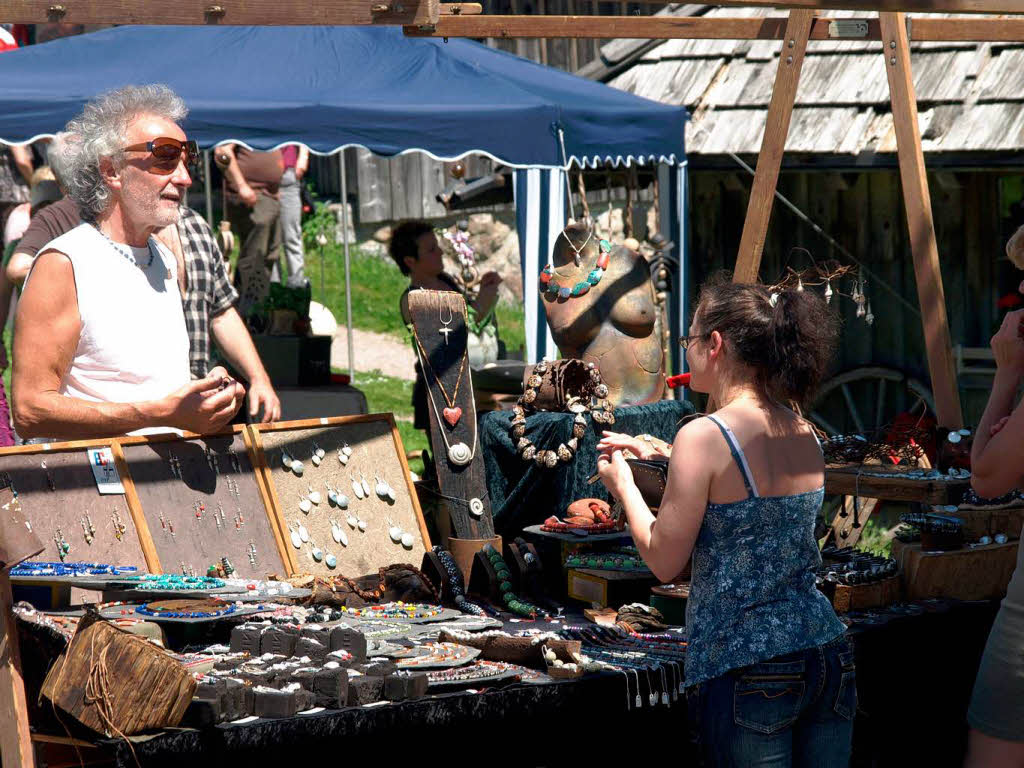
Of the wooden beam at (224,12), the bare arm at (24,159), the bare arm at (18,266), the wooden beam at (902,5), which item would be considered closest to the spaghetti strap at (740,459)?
the wooden beam at (902,5)

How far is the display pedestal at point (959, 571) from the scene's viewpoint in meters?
3.95

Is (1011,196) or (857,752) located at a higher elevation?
(1011,196)

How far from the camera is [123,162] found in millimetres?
3771

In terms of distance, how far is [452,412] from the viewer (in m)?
4.41

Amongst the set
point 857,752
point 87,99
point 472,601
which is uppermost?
point 87,99

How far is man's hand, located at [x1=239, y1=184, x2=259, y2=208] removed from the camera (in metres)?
9.44

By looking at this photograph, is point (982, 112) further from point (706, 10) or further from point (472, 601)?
point (472, 601)

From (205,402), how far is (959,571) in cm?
211

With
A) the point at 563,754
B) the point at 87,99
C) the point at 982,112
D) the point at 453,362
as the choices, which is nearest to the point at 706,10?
the point at 982,112

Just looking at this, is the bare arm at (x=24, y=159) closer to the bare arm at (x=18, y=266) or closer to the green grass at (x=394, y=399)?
the green grass at (x=394, y=399)

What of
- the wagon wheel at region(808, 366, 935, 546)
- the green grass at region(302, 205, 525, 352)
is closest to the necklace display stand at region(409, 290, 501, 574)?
the wagon wheel at region(808, 366, 935, 546)

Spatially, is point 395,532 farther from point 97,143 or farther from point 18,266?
point 18,266

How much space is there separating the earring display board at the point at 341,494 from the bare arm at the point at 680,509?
1585 mm

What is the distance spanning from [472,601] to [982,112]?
4.53 metres
